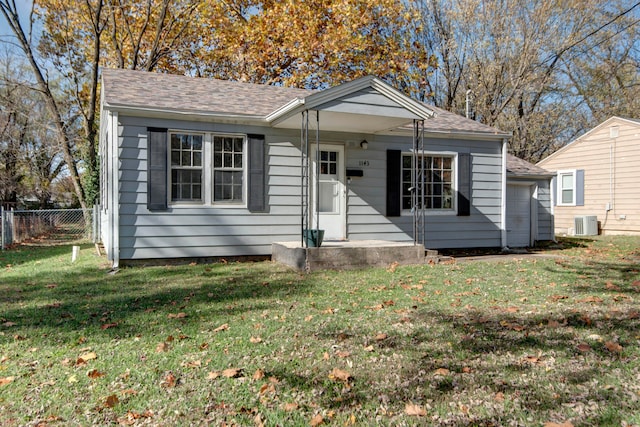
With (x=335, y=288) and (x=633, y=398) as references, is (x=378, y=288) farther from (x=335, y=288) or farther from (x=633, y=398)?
(x=633, y=398)

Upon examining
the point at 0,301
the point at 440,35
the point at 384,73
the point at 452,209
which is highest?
the point at 440,35

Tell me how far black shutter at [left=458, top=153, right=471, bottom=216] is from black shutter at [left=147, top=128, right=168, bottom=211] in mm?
6562

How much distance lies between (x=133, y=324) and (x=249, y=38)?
16.6m

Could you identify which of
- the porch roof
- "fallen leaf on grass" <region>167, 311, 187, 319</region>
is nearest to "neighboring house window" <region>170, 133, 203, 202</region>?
the porch roof

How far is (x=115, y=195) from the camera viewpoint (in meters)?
8.50

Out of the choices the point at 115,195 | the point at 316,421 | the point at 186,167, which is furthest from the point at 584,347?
the point at 115,195

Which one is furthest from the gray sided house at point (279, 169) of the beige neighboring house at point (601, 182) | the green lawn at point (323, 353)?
the beige neighboring house at point (601, 182)

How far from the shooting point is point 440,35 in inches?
832

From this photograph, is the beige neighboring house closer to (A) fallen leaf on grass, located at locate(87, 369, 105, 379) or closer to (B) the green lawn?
(B) the green lawn

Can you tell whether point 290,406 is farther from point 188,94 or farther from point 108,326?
point 188,94

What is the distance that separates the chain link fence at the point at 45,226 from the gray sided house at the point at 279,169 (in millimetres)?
5133

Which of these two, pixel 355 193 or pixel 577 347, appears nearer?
pixel 577 347

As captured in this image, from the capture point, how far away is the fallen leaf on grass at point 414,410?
278 cm

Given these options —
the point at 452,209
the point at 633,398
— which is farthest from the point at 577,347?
the point at 452,209
